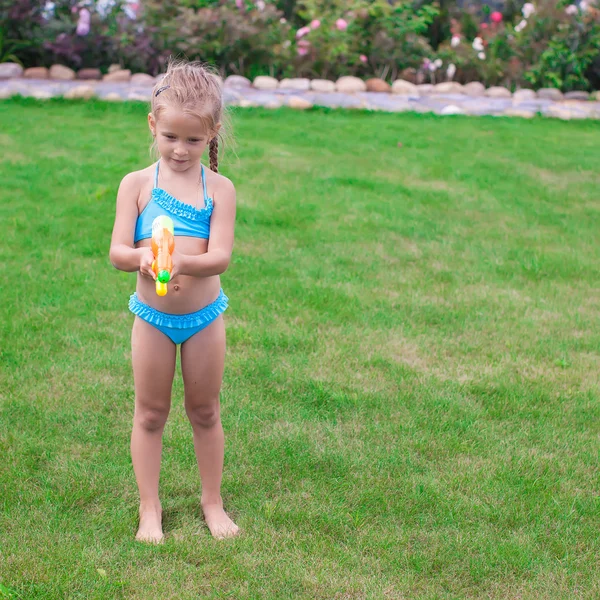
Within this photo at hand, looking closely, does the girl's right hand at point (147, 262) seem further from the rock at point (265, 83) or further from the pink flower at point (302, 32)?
the pink flower at point (302, 32)

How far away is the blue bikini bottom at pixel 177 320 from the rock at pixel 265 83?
28.4 feet

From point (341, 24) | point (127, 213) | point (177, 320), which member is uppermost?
point (341, 24)

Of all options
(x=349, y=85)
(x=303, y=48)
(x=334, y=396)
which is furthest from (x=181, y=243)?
(x=303, y=48)

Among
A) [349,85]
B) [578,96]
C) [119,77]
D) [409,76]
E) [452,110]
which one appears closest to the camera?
[452,110]

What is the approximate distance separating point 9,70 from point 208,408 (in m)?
9.06

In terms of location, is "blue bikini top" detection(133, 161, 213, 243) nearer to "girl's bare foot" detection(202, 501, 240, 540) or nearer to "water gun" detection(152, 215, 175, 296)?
"water gun" detection(152, 215, 175, 296)

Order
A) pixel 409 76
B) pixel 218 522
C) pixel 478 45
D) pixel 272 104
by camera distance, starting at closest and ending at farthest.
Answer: pixel 218 522
pixel 272 104
pixel 409 76
pixel 478 45

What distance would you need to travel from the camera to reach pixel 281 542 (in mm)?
2932

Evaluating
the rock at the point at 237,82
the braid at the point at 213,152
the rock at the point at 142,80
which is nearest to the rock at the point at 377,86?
the rock at the point at 237,82

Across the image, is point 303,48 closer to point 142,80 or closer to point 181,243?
point 142,80

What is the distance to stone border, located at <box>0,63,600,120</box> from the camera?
1007 centimetres

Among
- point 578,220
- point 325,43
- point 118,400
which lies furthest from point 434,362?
point 325,43

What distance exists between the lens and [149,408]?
2.86m

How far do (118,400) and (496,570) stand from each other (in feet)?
6.00
